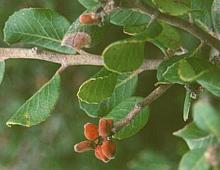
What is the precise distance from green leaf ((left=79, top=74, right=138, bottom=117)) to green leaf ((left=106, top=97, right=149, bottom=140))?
Result: 2cm

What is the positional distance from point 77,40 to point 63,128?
1.21 meters

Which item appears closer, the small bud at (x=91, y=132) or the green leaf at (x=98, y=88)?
the small bud at (x=91, y=132)

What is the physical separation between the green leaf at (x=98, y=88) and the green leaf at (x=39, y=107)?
4.4 inches

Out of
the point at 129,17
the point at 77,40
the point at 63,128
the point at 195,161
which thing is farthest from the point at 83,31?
the point at 63,128

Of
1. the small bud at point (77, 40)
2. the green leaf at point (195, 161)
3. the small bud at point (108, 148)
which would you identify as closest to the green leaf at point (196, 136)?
the green leaf at point (195, 161)

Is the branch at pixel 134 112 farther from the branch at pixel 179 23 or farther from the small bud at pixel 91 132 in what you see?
the branch at pixel 179 23

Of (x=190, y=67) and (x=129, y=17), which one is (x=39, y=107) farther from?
(x=190, y=67)

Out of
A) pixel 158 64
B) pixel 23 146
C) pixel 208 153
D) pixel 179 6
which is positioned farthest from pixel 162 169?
pixel 208 153

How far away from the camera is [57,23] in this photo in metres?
1.24

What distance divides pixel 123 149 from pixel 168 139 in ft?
0.52

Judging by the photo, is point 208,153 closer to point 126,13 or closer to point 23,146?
point 126,13

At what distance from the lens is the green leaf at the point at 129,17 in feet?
3.76

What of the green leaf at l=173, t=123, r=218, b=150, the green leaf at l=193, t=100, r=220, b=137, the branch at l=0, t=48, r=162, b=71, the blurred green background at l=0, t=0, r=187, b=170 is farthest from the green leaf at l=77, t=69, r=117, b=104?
the blurred green background at l=0, t=0, r=187, b=170

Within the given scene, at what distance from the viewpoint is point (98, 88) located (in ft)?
3.71
